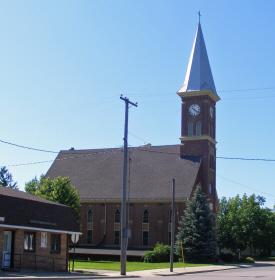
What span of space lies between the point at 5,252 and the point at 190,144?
33.7 metres

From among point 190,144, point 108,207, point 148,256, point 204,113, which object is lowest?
point 148,256

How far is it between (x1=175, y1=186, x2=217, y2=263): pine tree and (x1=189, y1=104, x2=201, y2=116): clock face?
12.6 metres

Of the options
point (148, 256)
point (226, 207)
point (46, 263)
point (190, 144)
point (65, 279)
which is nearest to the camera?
point (65, 279)

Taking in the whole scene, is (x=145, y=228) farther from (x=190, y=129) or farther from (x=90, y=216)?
(x=190, y=129)

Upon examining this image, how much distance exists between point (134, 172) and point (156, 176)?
3.24m

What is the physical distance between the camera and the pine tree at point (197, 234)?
45.1 metres

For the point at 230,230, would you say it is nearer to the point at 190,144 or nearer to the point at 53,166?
the point at 190,144

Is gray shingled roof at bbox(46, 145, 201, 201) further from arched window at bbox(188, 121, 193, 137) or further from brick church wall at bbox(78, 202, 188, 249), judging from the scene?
arched window at bbox(188, 121, 193, 137)

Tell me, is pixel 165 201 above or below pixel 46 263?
above

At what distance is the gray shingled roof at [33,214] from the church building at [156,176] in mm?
20117

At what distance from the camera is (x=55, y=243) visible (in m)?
29.8

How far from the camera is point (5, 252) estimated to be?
25438 mm

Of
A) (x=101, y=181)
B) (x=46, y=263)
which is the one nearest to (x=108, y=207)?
(x=101, y=181)

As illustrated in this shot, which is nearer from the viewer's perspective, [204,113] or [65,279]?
[65,279]
